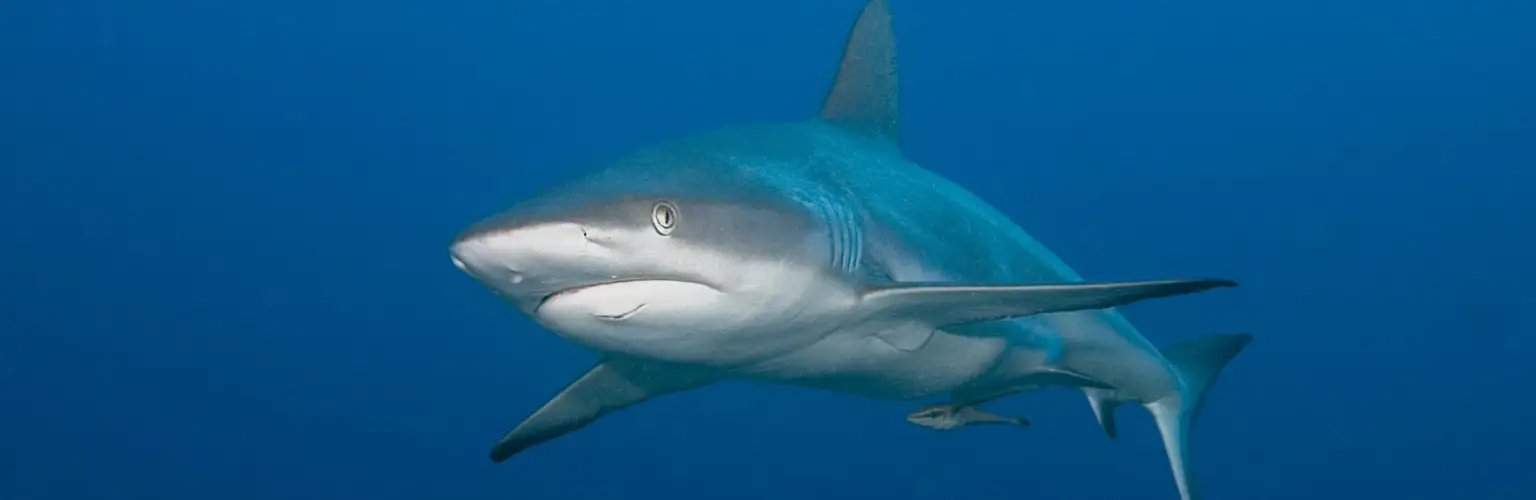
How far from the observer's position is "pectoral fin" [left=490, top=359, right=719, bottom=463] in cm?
414

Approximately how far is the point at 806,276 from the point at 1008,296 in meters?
0.65

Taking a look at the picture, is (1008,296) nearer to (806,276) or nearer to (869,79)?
(806,276)

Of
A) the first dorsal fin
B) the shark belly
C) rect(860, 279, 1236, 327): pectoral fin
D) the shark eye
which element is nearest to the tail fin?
the shark belly

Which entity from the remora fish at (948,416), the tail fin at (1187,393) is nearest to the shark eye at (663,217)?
the remora fish at (948,416)

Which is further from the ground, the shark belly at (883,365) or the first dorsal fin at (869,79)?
the first dorsal fin at (869,79)

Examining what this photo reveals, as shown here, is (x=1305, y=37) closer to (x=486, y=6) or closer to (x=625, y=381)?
(x=486, y=6)

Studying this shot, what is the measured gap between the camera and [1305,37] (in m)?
61.8

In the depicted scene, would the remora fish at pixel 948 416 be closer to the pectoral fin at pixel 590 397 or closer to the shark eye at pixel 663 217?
the pectoral fin at pixel 590 397

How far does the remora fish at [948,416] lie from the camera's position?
4.98m

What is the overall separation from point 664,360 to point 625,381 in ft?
4.78

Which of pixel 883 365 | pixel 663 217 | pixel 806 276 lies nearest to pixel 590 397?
pixel 883 365

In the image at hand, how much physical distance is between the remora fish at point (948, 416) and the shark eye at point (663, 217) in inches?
117

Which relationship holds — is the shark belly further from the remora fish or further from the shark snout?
the shark snout

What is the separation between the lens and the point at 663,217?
2336mm
